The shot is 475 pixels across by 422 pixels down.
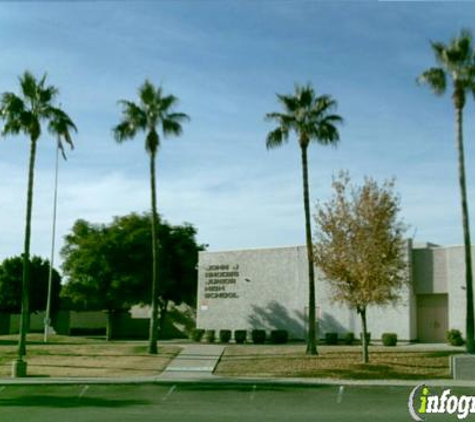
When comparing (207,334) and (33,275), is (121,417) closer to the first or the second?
(207,334)

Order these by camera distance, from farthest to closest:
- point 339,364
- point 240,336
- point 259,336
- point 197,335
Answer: point 197,335, point 240,336, point 259,336, point 339,364

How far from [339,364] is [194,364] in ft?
20.6

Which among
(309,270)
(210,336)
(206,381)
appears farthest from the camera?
(210,336)

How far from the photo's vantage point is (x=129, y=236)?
54.9m

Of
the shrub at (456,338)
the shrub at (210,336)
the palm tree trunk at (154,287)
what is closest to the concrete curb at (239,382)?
the palm tree trunk at (154,287)

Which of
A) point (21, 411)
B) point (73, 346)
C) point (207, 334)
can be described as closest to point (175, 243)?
point (207, 334)

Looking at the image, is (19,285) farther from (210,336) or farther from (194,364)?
(194,364)

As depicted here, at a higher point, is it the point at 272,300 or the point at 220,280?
the point at 220,280

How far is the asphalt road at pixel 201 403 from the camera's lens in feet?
67.7

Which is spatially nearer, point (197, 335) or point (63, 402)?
point (63, 402)

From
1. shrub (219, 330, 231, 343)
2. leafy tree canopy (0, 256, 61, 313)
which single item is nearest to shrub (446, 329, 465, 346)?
shrub (219, 330, 231, 343)

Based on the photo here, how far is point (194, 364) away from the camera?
33.7m

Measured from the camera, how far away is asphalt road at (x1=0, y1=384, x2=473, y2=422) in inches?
812

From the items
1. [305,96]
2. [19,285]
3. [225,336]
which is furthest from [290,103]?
[19,285]
